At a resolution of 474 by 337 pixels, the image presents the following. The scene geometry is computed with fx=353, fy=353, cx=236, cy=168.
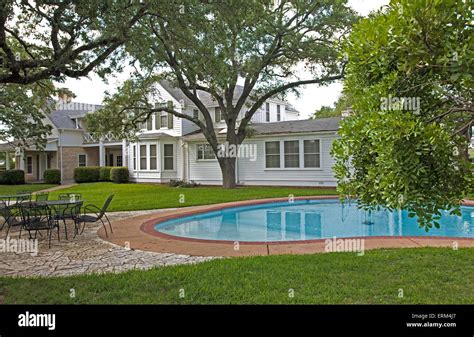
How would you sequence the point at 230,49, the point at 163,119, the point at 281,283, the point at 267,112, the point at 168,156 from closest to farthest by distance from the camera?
the point at 281,283, the point at 230,49, the point at 168,156, the point at 163,119, the point at 267,112

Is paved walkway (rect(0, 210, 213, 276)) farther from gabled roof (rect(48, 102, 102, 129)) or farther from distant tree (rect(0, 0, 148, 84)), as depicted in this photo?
gabled roof (rect(48, 102, 102, 129))

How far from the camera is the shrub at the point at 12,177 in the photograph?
2826 cm

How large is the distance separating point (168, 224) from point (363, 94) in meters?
8.71

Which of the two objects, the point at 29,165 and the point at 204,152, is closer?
the point at 204,152

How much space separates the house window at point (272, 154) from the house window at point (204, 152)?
4.05 m

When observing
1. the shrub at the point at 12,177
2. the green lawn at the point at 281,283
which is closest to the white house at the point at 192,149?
the shrub at the point at 12,177

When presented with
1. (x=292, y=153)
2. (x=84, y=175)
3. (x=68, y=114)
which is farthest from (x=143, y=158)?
(x=68, y=114)

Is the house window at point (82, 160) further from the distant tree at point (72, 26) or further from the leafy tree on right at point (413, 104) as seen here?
the leafy tree on right at point (413, 104)

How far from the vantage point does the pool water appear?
10039 millimetres

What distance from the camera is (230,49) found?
49.6 feet

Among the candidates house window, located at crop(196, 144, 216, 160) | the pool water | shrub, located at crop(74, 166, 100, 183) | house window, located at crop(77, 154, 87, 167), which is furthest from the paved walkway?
house window, located at crop(77, 154, 87, 167)

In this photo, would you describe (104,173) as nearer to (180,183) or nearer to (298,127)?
(180,183)

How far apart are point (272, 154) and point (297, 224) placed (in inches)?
443

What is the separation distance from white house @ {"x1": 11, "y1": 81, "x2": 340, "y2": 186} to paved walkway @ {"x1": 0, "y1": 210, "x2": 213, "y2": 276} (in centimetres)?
1431
